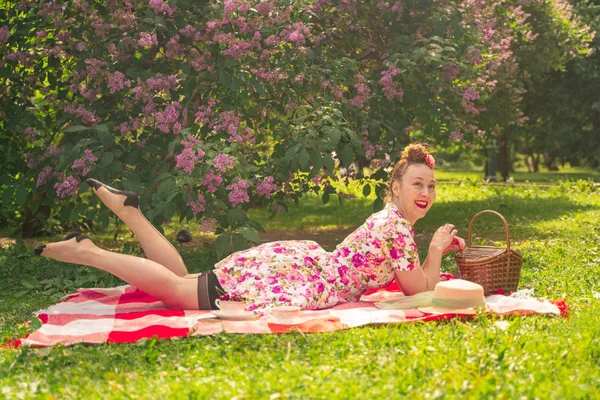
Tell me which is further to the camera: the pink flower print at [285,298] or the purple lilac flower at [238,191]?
the purple lilac flower at [238,191]

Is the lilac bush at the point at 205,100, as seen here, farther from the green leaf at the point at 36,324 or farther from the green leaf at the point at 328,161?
the green leaf at the point at 36,324

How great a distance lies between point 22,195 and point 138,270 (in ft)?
10.1

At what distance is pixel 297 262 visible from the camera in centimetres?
477

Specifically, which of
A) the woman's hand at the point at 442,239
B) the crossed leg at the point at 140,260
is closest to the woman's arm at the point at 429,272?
the woman's hand at the point at 442,239

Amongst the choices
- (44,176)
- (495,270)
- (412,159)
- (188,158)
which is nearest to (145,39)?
(188,158)

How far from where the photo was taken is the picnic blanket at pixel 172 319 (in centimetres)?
405

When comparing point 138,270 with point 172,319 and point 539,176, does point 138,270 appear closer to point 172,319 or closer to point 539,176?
point 172,319

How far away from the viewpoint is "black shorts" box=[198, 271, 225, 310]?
185 inches

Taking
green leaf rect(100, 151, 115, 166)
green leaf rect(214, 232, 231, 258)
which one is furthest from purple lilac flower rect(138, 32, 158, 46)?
green leaf rect(214, 232, 231, 258)

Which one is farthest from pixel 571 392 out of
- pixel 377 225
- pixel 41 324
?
pixel 41 324

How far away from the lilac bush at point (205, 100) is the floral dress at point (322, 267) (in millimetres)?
1299

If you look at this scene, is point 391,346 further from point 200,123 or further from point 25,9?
point 25,9

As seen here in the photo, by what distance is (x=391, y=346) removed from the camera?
3.79m

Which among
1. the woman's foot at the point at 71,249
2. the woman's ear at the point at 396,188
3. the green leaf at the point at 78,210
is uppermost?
the woman's ear at the point at 396,188
